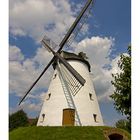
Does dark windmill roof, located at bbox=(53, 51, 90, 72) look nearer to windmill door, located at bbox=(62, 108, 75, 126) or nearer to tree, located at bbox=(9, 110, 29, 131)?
windmill door, located at bbox=(62, 108, 75, 126)

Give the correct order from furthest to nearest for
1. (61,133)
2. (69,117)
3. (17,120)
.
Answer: (17,120) < (69,117) < (61,133)

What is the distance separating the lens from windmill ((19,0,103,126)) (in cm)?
1959

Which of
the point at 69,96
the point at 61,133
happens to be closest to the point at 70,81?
the point at 69,96

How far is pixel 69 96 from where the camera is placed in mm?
20156

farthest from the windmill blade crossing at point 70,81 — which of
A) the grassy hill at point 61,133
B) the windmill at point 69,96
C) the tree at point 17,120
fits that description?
the tree at point 17,120

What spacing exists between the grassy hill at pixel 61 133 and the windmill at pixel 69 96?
7.19ft

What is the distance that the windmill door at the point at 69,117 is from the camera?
19.1 metres

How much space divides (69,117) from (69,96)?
1.73 m

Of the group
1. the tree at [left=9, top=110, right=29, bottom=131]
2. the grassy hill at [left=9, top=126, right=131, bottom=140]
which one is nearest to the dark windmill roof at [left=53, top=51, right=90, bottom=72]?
the grassy hill at [left=9, top=126, right=131, bottom=140]

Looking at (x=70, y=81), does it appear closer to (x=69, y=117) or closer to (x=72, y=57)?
(x=72, y=57)

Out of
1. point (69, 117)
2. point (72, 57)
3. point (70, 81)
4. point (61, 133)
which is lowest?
point (61, 133)

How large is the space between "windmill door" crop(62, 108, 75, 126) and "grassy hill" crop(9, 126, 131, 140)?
6.60 feet
